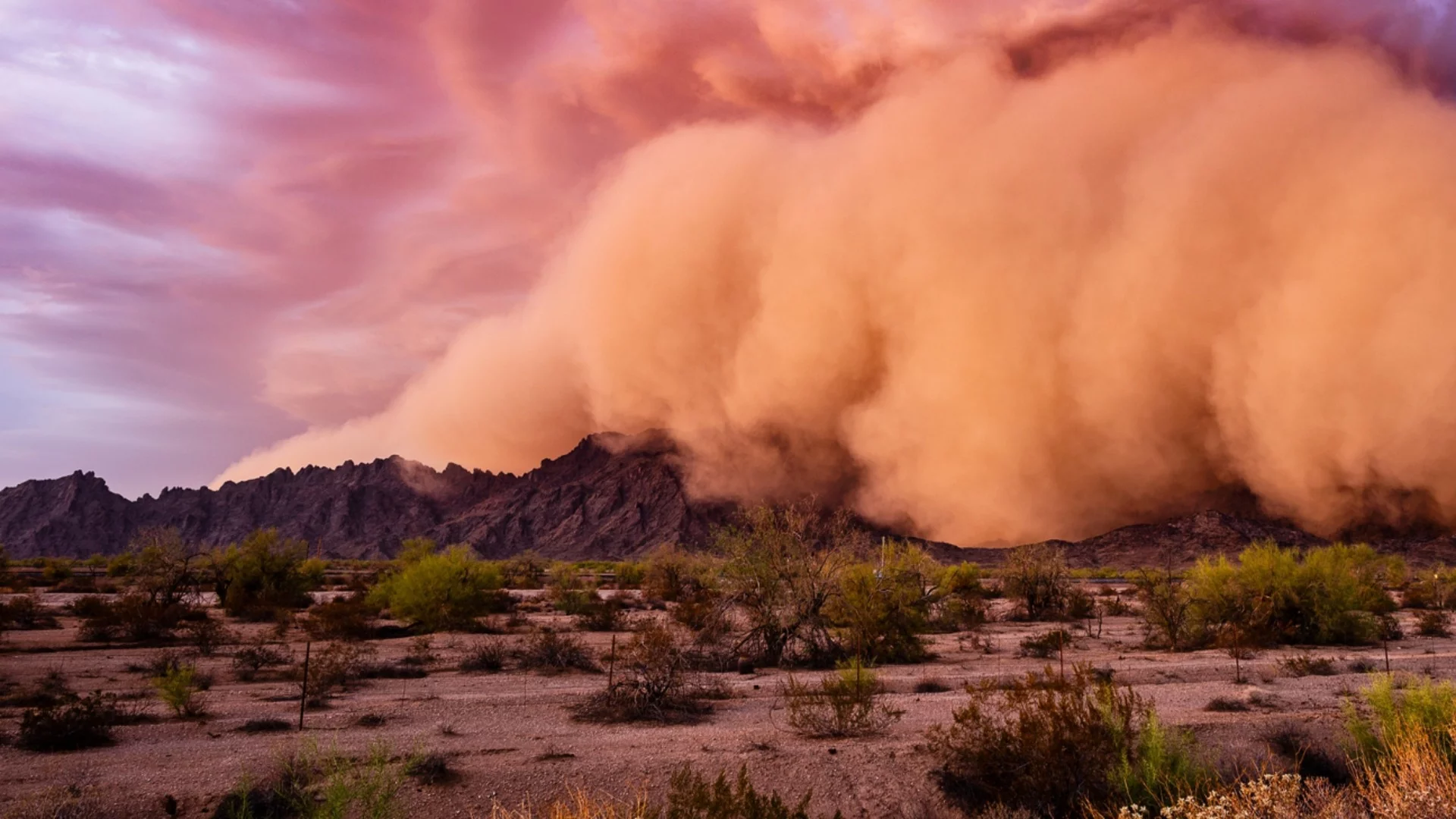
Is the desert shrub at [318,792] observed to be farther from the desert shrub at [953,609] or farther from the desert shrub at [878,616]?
the desert shrub at [953,609]

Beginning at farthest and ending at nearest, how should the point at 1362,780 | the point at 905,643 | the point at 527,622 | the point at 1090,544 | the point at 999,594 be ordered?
the point at 1090,544 → the point at 999,594 → the point at 527,622 → the point at 905,643 → the point at 1362,780

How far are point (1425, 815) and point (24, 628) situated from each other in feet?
133

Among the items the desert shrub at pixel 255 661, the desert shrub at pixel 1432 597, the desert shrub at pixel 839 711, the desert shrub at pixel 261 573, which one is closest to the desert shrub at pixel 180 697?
the desert shrub at pixel 255 661

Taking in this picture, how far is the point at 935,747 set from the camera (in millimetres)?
13219

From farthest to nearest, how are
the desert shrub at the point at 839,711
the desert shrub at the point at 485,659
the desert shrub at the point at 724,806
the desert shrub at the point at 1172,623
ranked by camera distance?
1. the desert shrub at the point at 1172,623
2. the desert shrub at the point at 485,659
3. the desert shrub at the point at 839,711
4. the desert shrub at the point at 724,806

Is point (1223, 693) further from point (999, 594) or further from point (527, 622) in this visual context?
point (999, 594)

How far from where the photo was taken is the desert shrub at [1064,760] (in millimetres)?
11281

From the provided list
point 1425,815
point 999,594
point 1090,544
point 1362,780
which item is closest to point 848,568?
point 1362,780

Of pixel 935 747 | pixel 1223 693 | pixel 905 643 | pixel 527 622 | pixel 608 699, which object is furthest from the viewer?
pixel 527 622

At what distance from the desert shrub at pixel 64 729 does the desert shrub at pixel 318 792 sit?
14.9 feet

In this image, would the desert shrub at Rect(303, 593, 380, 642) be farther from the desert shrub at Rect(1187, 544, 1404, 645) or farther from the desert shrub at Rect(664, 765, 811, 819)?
the desert shrub at Rect(1187, 544, 1404, 645)

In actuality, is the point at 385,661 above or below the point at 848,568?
below

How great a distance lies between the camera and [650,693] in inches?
714

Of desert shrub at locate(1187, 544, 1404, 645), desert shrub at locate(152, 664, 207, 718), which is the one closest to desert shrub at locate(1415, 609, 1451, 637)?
desert shrub at locate(1187, 544, 1404, 645)
